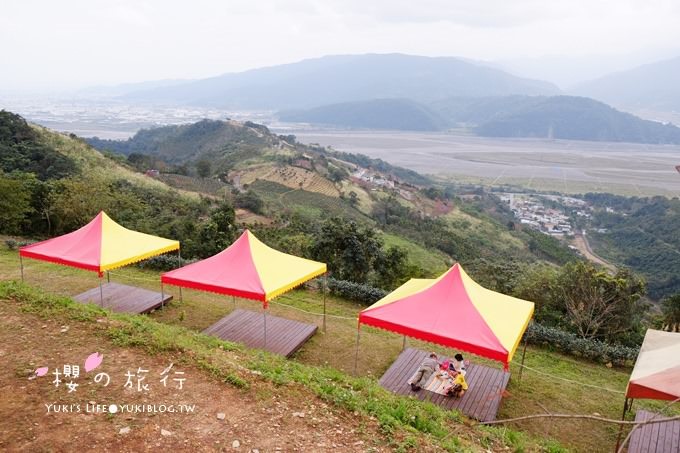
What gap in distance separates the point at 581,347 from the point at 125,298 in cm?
1007

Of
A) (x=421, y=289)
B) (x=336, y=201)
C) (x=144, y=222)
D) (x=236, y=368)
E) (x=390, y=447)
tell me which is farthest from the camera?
(x=336, y=201)

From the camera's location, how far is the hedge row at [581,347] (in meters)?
9.66

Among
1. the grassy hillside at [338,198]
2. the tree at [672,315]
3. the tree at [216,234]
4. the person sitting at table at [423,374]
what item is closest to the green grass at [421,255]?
the grassy hillside at [338,198]

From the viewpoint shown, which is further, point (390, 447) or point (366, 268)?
point (366, 268)

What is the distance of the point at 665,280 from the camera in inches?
1539

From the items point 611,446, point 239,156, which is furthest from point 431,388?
point 239,156

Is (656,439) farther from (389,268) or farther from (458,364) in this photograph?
(389,268)

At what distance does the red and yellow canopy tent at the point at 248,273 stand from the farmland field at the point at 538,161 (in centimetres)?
9103

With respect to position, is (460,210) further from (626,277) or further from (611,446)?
(611,446)

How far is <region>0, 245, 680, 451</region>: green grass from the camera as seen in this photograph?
663cm

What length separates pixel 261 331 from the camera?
30.1ft

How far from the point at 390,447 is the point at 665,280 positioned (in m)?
43.6

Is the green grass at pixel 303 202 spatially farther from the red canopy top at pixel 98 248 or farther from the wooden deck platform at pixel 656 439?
the wooden deck platform at pixel 656 439

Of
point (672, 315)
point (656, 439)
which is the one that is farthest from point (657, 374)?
point (672, 315)
